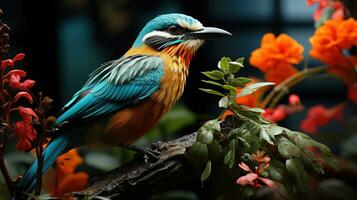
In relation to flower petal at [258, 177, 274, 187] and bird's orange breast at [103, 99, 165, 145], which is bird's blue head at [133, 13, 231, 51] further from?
flower petal at [258, 177, 274, 187]

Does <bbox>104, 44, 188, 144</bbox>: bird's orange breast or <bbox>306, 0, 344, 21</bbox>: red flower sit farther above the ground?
<bbox>306, 0, 344, 21</bbox>: red flower

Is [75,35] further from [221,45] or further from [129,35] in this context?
[221,45]

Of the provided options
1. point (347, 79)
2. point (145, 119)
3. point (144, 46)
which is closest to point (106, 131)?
point (145, 119)

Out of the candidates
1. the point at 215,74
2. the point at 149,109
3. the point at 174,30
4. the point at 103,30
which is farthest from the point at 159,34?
the point at 103,30

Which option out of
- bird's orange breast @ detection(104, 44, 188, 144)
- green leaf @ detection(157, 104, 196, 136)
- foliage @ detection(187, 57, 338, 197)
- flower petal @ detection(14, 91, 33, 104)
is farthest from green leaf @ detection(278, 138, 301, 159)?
green leaf @ detection(157, 104, 196, 136)

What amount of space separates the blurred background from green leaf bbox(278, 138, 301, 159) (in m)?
1.00

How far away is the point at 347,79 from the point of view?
1.77m

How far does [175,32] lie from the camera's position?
4.66ft

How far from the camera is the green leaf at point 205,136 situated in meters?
1.18

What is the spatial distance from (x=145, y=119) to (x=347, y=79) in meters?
0.60

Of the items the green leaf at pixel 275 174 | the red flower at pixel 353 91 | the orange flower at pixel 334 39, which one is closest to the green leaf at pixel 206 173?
the green leaf at pixel 275 174

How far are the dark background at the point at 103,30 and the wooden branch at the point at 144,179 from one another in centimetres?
89

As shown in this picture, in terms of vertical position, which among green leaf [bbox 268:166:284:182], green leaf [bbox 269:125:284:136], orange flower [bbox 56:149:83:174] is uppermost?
green leaf [bbox 269:125:284:136]

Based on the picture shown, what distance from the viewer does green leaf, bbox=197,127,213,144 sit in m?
1.18
